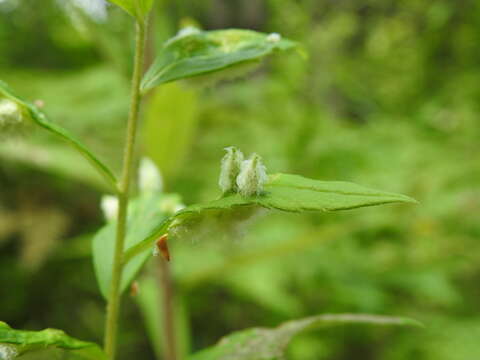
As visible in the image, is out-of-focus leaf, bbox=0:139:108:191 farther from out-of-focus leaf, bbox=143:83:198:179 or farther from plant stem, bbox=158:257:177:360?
plant stem, bbox=158:257:177:360

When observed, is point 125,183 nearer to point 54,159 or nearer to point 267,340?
point 267,340

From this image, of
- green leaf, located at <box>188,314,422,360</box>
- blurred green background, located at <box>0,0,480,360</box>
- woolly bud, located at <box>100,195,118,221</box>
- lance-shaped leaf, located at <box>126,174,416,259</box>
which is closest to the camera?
lance-shaped leaf, located at <box>126,174,416,259</box>

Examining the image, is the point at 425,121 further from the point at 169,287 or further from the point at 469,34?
the point at 169,287

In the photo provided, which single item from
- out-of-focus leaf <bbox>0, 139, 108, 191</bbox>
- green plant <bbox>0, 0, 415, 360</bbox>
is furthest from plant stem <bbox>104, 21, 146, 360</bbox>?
out-of-focus leaf <bbox>0, 139, 108, 191</bbox>

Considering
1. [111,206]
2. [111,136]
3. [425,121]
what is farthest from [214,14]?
[111,206]

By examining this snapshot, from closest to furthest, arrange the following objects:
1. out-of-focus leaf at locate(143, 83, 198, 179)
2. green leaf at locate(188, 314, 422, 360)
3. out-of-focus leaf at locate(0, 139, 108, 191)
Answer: green leaf at locate(188, 314, 422, 360) → out-of-focus leaf at locate(143, 83, 198, 179) → out-of-focus leaf at locate(0, 139, 108, 191)

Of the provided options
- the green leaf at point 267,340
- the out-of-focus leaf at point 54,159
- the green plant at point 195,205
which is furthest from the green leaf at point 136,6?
the out-of-focus leaf at point 54,159
